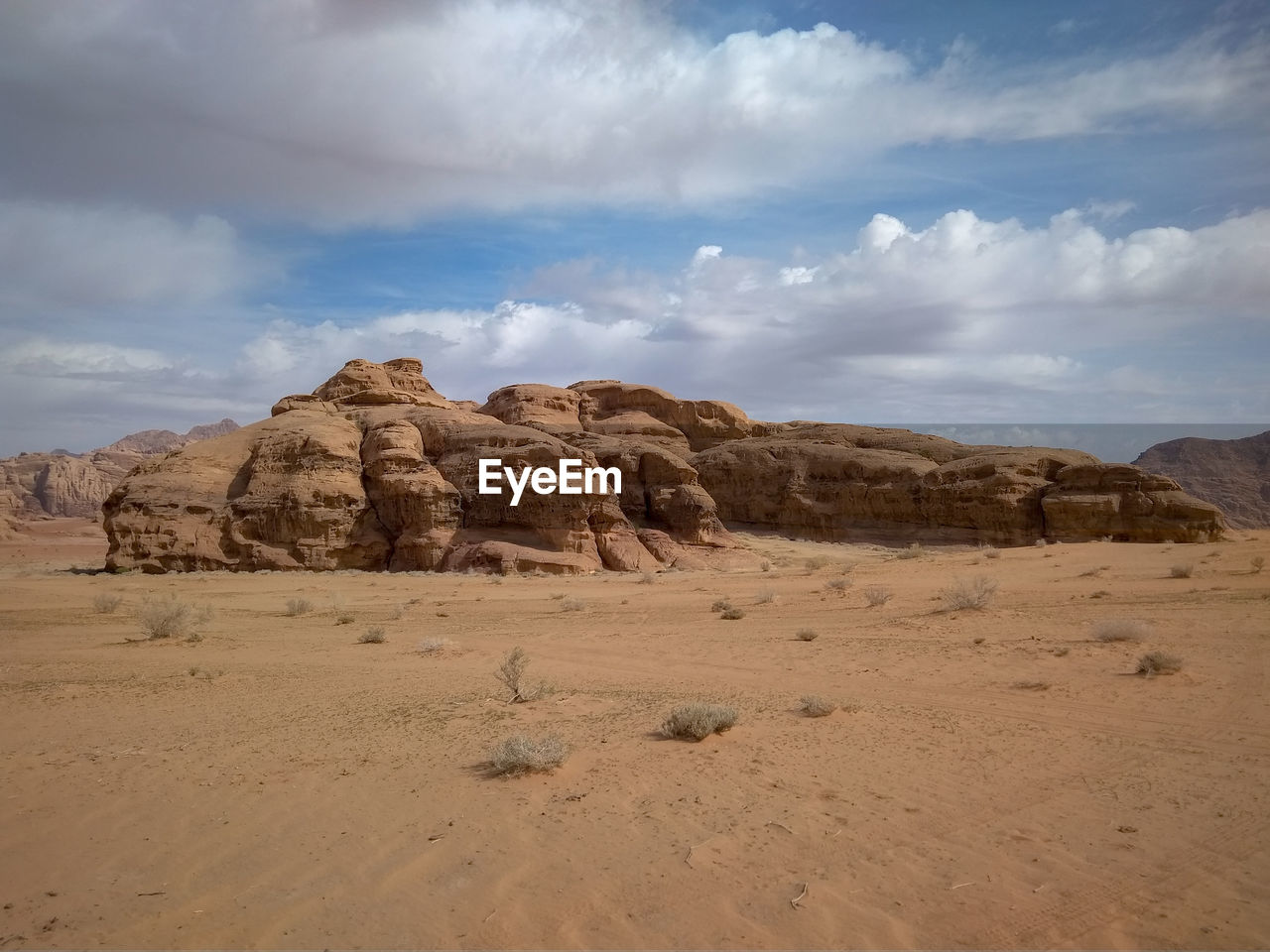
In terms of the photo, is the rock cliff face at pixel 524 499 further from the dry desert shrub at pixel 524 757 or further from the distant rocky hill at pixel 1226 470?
the distant rocky hill at pixel 1226 470

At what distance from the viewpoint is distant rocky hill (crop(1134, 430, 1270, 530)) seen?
57.0 m

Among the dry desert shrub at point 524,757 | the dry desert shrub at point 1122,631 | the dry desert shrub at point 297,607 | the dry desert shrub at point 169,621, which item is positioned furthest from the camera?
the dry desert shrub at point 297,607

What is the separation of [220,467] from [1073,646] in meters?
29.5

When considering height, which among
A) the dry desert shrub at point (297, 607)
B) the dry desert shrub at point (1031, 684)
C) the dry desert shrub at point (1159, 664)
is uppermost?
the dry desert shrub at point (1159, 664)

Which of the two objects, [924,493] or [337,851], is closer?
[337,851]

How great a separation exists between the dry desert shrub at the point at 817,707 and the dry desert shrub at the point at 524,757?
261cm

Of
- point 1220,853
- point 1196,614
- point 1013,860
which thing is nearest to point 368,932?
point 1013,860

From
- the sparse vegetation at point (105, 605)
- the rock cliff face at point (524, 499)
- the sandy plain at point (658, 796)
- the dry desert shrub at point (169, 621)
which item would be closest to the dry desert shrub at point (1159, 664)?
the sandy plain at point (658, 796)

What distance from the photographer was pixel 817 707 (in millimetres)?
7586

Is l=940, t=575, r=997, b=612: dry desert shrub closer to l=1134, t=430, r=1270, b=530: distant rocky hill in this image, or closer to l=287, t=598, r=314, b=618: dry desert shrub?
l=287, t=598, r=314, b=618: dry desert shrub

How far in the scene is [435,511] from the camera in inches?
1114

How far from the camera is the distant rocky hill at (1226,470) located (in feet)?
187

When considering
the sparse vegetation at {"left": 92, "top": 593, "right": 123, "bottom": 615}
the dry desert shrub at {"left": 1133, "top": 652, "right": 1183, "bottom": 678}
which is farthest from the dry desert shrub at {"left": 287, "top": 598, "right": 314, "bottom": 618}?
the dry desert shrub at {"left": 1133, "top": 652, "right": 1183, "bottom": 678}

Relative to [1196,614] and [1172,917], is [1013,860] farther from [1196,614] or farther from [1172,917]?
[1196,614]
